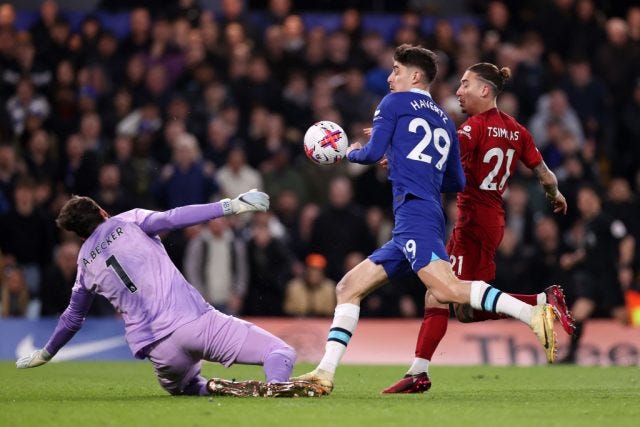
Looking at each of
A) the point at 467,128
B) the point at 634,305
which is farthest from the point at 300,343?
the point at 467,128

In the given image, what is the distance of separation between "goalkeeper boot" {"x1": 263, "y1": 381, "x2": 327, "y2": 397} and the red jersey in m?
2.09

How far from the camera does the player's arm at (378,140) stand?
8.79 metres

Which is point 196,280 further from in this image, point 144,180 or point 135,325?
point 135,325

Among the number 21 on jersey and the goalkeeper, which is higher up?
the number 21 on jersey

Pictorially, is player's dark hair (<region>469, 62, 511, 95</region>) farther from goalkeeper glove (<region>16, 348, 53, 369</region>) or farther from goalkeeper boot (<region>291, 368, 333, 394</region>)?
goalkeeper glove (<region>16, 348, 53, 369</region>)

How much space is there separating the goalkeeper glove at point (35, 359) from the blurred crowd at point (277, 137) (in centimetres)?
634

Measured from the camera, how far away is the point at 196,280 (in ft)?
52.6

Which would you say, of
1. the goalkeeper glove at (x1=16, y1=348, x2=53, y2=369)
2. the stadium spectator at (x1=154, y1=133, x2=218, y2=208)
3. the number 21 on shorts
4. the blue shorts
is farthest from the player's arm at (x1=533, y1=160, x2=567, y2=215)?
the stadium spectator at (x1=154, y1=133, x2=218, y2=208)

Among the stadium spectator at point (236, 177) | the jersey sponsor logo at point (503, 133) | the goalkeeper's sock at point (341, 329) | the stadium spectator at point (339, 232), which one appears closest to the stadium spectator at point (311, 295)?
the stadium spectator at point (339, 232)

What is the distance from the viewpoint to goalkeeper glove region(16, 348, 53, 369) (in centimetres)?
923

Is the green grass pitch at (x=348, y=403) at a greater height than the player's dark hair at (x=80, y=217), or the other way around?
the player's dark hair at (x=80, y=217)

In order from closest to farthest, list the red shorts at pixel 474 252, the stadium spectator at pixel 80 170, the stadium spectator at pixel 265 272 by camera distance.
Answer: the red shorts at pixel 474 252 < the stadium spectator at pixel 265 272 < the stadium spectator at pixel 80 170

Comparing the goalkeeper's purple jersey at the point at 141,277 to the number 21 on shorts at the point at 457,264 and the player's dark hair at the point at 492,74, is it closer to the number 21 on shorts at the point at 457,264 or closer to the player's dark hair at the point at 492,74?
the number 21 on shorts at the point at 457,264

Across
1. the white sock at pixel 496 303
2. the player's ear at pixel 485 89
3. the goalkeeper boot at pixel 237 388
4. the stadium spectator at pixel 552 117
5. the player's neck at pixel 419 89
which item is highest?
the stadium spectator at pixel 552 117
